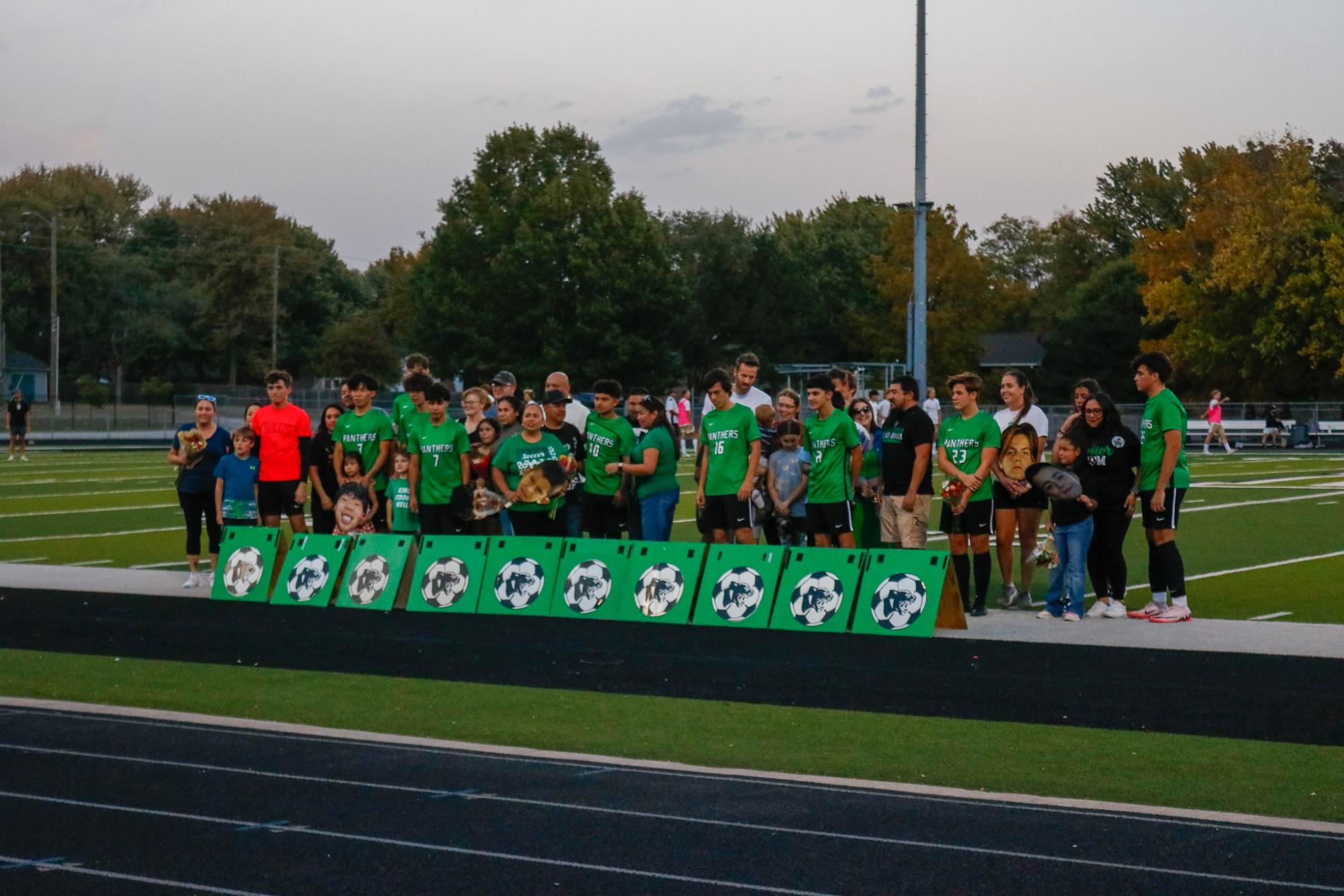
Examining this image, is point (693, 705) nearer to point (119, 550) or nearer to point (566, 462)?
point (566, 462)

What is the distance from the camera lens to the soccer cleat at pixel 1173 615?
37.2 ft

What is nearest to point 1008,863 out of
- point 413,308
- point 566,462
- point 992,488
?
point 992,488

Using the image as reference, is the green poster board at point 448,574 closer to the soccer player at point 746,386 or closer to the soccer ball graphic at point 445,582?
the soccer ball graphic at point 445,582

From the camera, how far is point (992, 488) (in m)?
12.3

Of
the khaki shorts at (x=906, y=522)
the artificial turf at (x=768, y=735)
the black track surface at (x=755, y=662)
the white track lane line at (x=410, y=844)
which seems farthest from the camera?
the khaki shorts at (x=906, y=522)

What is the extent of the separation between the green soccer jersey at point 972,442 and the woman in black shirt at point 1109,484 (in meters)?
0.60

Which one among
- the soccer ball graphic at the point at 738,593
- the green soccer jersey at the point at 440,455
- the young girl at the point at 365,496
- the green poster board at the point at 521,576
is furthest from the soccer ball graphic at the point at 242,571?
the soccer ball graphic at the point at 738,593

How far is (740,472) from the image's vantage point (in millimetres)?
12531

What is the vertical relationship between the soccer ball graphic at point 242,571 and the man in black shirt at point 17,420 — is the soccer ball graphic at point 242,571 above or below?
below

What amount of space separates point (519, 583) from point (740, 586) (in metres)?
1.77

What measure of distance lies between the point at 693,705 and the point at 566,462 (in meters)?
4.49

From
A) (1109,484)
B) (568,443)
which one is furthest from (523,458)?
(1109,484)

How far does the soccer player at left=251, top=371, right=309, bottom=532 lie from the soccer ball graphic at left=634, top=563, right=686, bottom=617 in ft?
10.9

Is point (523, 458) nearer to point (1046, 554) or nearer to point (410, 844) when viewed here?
point (1046, 554)
